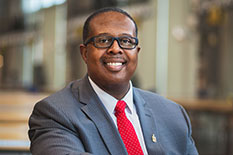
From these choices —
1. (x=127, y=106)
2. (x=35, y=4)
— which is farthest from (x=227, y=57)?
(x=35, y=4)

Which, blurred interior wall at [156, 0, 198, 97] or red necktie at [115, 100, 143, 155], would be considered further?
blurred interior wall at [156, 0, 198, 97]

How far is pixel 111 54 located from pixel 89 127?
277mm

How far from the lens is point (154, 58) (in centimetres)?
885

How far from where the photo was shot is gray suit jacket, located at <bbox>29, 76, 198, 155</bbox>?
1.21 meters

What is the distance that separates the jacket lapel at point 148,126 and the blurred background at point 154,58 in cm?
115

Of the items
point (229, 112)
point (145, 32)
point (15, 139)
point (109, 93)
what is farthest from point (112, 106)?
point (145, 32)

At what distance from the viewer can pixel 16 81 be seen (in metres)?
14.5

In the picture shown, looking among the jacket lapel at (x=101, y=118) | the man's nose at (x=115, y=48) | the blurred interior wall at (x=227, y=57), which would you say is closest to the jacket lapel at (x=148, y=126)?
the jacket lapel at (x=101, y=118)

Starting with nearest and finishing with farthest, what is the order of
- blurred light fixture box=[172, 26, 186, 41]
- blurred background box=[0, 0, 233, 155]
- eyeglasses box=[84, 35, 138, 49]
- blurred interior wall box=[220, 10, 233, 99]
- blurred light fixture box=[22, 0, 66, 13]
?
1. eyeglasses box=[84, 35, 138, 49]
2. blurred background box=[0, 0, 233, 155]
3. blurred interior wall box=[220, 10, 233, 99]
4. blurred light fixture box=[172, 26, 186, 41]
5. blurred light fixture box=[22, 0, 66, 13]

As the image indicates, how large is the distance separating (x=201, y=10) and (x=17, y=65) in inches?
358

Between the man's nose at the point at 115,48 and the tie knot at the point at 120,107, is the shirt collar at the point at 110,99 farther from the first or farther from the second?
the man's nose at the point at 115,48

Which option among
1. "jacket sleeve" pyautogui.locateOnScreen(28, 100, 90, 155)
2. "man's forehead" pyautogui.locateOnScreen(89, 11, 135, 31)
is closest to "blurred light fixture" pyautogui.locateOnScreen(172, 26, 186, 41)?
"man's forehead" pyautogui.locateOnScreen(89, 11, 135, 31)

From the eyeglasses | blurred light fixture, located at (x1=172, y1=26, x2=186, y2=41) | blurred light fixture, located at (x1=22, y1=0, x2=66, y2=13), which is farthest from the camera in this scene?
blurred light fixture, located at (x1=22, y1=0, x2=66, y2=13)

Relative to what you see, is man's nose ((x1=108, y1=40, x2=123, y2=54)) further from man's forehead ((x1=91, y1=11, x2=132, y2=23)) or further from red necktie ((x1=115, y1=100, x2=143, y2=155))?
red necktie ((x1=115, y1=100, x2=143, y2=155))
